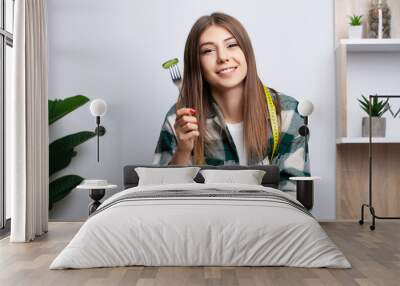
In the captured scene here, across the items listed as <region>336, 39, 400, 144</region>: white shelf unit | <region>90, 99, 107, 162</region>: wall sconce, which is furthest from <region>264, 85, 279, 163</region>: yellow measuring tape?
<region>90, 99, 107, 162</region>: wall sconce

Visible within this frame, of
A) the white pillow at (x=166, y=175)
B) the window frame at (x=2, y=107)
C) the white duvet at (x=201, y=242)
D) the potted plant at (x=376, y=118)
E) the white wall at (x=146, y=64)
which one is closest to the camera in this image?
the white duvet at (x=201, y=242)

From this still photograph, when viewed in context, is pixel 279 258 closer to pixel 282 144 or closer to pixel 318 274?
pixel 318 274

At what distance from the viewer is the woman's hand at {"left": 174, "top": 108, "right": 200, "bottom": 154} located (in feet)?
23.8

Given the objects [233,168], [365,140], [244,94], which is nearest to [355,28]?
[365,140]

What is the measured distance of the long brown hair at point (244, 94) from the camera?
7211 millimetres

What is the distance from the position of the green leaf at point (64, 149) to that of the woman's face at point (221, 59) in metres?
1.61

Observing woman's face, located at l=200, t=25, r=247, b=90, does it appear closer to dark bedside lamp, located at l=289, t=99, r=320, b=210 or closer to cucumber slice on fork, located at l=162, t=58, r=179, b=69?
cucumber slice on fork, located at l=162, t=58, r=179, b=69

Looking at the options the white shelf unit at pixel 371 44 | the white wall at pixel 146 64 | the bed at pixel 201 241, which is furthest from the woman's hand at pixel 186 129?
the bed at pixel 201 241

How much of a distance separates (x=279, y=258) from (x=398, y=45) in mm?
3749

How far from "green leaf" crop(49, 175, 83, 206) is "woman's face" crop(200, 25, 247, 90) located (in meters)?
2.03

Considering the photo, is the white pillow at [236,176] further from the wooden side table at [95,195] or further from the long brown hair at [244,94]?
the wooden side table at [95,195]

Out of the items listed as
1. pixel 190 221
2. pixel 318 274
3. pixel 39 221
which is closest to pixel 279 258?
pixel 318 274

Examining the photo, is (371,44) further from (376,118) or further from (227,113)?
(227,113)

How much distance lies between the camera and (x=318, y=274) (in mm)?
4066
